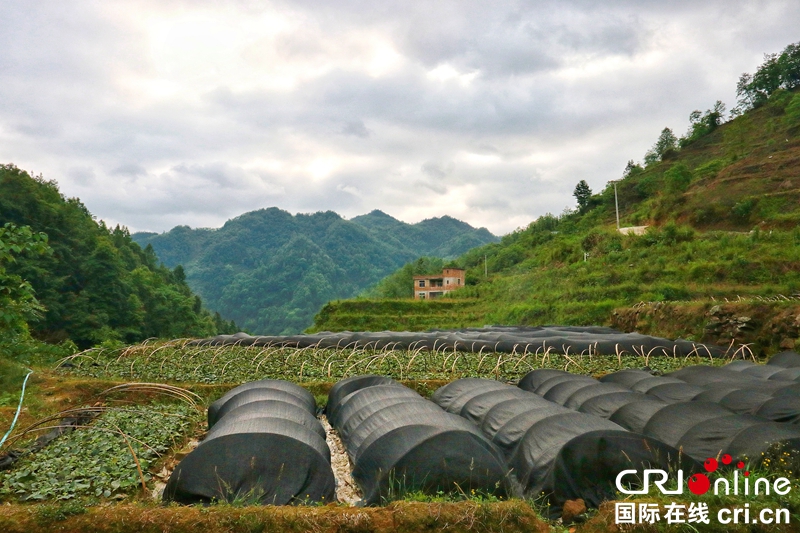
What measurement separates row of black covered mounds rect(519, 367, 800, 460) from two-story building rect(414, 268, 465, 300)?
2075 inches

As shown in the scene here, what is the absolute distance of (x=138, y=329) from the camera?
40438 mm

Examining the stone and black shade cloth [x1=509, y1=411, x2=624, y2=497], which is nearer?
the stone

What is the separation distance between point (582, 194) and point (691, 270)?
49.7m

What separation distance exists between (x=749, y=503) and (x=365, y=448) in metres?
4.63

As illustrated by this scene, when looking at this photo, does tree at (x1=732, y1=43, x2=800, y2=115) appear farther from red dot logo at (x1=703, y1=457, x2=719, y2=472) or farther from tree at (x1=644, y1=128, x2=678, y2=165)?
red dot logo at (x1=703, y1=457, x2=719, y2=472)

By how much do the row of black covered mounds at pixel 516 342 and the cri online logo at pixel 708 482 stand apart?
10.1 m

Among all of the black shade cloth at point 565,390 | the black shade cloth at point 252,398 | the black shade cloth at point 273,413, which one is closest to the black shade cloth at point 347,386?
the black shade cloth at point 252,398

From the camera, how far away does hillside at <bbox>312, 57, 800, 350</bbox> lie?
20625 mm

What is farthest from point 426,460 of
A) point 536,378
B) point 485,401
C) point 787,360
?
point 787,360

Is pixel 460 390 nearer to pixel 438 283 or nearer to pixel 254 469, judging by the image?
pixel 254 469

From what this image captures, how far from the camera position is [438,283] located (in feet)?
216

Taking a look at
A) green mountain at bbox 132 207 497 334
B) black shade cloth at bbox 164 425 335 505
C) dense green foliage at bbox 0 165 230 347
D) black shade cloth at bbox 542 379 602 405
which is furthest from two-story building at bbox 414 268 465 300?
black shade cloth at bbox 164 425 335 505

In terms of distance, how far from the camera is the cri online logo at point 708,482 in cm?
541

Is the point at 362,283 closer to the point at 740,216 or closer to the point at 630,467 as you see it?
the point at 740,216
